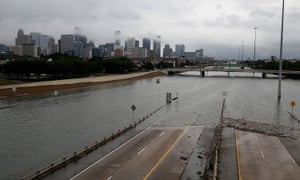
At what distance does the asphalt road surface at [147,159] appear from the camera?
14672mm

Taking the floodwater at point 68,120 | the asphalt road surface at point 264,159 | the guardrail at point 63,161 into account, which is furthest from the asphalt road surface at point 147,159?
the floodwater at point 68,120

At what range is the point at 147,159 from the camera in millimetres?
16891

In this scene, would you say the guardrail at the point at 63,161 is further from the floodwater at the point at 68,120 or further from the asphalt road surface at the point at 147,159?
the asphalt road surface at the point at 147,159

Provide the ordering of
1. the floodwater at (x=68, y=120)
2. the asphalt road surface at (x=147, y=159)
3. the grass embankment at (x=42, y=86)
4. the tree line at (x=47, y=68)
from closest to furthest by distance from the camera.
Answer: the asphalt road surface at (x=147, y=159) < the floodwater at (x=68, y=120) < the grass embankment at (x=42, y=86) < the tree line at (x=47, y=68)

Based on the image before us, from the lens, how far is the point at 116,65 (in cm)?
11294

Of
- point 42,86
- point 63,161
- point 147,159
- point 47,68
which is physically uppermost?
point 47,68

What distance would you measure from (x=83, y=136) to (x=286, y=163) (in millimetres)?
14461

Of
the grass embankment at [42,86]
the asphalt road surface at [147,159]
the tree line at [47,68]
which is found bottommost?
the asphalt road surface at [147,159]

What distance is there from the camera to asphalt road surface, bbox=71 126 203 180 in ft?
48.1

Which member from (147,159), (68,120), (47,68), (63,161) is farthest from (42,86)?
(147,159)

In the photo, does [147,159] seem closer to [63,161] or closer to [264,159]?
[63,161]

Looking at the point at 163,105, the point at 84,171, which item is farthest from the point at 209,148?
the point at 163,105

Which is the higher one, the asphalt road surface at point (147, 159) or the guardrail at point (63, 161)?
the asphalt road surface at point (147, 159)

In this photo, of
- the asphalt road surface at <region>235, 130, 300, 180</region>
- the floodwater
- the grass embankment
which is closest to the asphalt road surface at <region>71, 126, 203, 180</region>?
the asphalt road surface at <region>235, 130, 300, 180</region>
